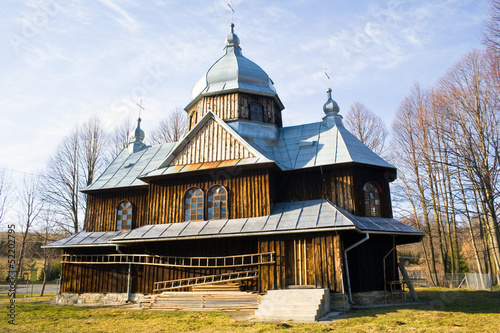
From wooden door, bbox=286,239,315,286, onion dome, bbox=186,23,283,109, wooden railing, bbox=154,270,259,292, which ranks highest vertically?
onion dome, bbox=186,23,283,109

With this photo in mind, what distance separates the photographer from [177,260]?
611 inches

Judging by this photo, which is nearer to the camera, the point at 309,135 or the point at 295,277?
the point at 295,277

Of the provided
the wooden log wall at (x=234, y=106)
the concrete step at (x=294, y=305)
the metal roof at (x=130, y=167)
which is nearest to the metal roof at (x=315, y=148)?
the wooden log wall at (x=234, y=106)

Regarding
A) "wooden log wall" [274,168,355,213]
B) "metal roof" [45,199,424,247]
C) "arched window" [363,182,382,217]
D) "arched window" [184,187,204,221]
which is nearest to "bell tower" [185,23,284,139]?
"wooden log wall" [274,168,355,213]

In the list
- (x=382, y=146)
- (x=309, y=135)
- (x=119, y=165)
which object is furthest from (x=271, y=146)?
(x=382, y=146)

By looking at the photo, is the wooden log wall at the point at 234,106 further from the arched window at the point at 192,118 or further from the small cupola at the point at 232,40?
the small cupola at the point at 232,40

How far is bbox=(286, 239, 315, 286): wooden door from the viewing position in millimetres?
13016

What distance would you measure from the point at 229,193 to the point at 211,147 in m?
2.25

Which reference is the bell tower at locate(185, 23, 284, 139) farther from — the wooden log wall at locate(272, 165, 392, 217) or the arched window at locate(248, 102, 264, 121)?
the wooden log wall at locate(272, 165, 392, 217)

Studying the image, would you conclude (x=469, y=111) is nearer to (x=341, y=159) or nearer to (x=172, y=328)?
(x=341, y=159)

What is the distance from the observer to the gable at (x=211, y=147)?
52.4 ft

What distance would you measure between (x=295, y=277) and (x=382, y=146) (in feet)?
52.3

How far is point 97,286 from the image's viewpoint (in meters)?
17.1

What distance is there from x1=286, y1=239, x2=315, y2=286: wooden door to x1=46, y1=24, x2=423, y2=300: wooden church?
0.03 metres
